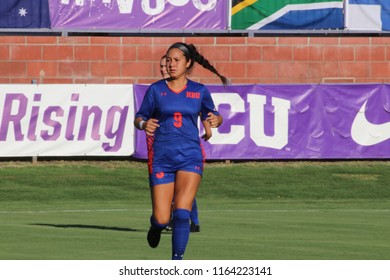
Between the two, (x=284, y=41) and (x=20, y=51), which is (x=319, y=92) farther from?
(x=20, y=51)

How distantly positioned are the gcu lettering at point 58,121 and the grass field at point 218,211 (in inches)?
28.8

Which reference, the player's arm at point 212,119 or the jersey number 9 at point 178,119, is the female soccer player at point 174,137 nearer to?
the jersey number 9 at point 178,119

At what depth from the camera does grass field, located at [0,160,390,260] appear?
12.9 m

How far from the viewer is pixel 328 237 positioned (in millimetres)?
14594

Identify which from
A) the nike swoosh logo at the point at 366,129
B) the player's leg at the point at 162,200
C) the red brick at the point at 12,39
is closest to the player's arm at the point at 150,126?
the player's leg at the point at 162,200

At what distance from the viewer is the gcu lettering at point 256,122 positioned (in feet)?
85.4

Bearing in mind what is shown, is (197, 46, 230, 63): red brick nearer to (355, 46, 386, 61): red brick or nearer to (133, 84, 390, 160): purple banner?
(133, 84, 390, 160): purple banner

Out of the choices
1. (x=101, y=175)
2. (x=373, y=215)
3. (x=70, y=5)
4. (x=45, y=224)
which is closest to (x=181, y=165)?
(x=45, y=224)

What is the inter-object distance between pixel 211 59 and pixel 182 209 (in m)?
16.7

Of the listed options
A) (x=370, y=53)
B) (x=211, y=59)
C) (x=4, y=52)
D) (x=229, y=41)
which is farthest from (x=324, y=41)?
(x=4, y=52)

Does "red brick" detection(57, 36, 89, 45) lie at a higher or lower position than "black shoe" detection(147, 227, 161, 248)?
higher

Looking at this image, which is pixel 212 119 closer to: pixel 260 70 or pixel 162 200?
pixel 162 200

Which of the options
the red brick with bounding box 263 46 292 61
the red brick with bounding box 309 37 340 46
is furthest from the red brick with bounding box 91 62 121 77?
the red brick with bounding box 309 37 340 46

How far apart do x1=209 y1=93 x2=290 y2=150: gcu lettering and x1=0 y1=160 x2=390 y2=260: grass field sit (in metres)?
0.60
